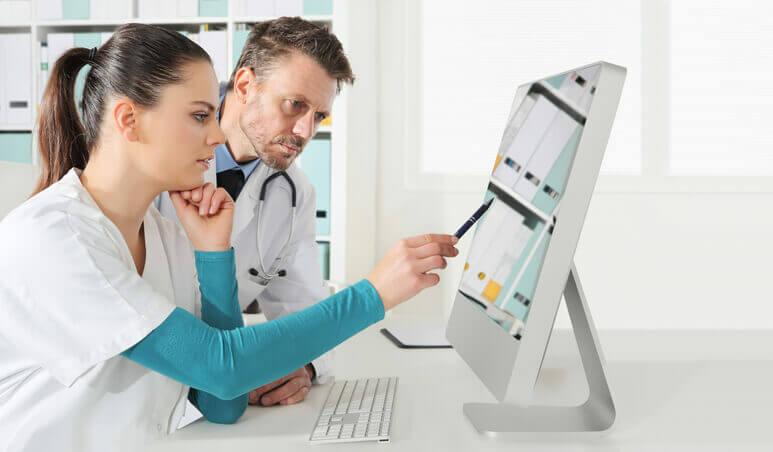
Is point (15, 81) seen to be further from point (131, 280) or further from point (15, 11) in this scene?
point (131, 280)

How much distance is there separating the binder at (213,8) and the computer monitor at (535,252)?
87.9 inches

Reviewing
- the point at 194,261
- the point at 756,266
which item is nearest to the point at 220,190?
the point at 194,261

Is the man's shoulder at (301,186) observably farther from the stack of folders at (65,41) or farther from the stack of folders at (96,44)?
the stack of folders at (65,41)

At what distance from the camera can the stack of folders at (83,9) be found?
297 cm

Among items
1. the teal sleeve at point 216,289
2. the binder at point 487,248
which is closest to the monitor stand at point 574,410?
the binder at point 487,248

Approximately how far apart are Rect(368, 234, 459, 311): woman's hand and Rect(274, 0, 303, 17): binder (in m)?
2.24

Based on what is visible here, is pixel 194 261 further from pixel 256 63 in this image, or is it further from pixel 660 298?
pixel 660 298

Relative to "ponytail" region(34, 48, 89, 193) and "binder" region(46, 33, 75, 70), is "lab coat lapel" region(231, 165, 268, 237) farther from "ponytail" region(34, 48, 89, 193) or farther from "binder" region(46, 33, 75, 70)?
"binder" region(46, 33, 75, 70)

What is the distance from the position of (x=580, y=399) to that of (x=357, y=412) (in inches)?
13.1

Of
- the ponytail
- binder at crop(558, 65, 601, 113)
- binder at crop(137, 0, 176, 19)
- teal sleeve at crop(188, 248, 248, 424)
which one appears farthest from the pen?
binder at crop(137, 0, 176, 19)

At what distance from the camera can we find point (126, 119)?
0.92 m

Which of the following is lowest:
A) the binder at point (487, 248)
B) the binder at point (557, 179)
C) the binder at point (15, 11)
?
the binder at point (487, 248)

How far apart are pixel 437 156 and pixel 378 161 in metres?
0.29

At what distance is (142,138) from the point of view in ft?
3.04
